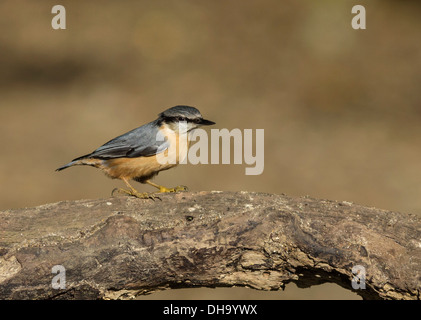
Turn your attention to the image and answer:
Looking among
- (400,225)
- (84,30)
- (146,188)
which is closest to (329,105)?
(146,188)

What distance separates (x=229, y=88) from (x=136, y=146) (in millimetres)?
4760

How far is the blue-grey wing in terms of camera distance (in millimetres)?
4570

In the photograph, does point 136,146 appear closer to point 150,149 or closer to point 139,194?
point 150,149

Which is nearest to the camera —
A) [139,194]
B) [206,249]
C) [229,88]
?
[206,249]

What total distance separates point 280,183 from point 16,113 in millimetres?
4101

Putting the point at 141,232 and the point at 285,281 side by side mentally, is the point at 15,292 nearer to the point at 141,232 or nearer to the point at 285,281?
the point at 141,232

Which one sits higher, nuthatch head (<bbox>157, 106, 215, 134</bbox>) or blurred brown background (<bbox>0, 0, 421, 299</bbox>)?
blurred brown background (<bbox>0, 0, 421, 299</bbox>)

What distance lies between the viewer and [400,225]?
3.80m

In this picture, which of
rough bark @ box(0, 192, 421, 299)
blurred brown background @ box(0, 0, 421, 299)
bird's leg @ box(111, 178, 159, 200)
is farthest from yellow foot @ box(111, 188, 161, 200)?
blurred brown background @ box(0, 0, 421, 299)

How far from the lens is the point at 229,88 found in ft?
30.1

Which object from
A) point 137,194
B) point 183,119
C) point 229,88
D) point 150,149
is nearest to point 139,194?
point 137,194

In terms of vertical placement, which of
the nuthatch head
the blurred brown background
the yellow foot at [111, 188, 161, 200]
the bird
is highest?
the blurred brown background

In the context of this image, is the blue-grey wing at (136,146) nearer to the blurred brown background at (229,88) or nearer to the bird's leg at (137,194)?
the bird's leg at (137,194)

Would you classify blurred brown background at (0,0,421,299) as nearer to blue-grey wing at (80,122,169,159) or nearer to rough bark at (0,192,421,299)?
blue-grey wing at (80,122,169,159)
